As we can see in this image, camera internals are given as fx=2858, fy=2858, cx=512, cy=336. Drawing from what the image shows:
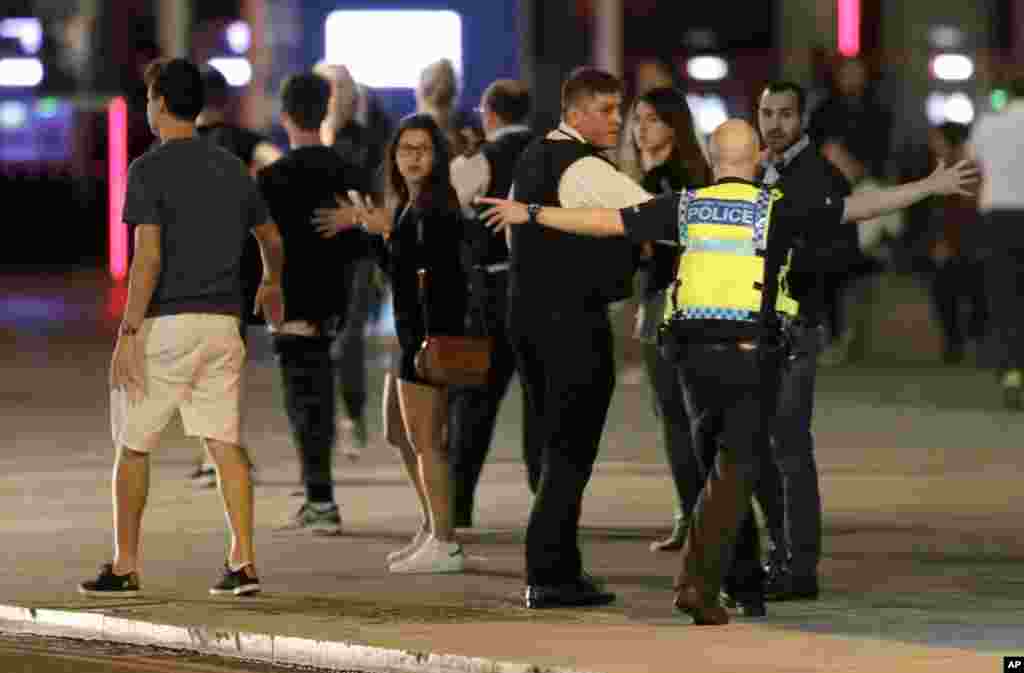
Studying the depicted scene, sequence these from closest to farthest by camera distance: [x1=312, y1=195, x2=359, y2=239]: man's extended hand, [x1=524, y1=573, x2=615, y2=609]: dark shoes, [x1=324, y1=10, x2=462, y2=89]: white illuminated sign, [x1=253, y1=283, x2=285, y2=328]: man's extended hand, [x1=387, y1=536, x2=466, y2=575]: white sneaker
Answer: [x1=524, y1=573, x2=615, y2=609]: dark shoes, [x1=253, y1=283, x2=285, y2=328]: man's extended hand, [x1=387, y1=536, x2=466, y2=575]: white sneaker, [x1=312, y1=195, x2=359, y2=239]: man's extended hand, [x1=324, y1=10, x2=462, y2=89]: white illuminated sign

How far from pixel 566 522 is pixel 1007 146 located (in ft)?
26.9

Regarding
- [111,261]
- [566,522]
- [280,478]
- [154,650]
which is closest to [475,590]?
[566,522]

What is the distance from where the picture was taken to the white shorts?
10664mm

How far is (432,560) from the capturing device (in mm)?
11539

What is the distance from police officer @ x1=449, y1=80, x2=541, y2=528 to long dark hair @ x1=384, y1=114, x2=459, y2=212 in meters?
0.53

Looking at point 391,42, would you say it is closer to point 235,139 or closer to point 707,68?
point 707,68

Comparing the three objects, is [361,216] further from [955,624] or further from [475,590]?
[955,624]

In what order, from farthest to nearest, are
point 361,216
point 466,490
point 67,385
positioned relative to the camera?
point 67,385, point 466,490, point 361,216

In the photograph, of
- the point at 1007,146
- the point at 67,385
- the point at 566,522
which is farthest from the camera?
the point at 67,385

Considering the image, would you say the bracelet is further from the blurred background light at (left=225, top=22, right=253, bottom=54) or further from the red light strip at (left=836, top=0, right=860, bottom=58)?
the blurred background light at (left=225, top=22, right=253, bottom=54)

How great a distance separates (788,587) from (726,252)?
1561 millimetres

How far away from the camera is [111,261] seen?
102ft

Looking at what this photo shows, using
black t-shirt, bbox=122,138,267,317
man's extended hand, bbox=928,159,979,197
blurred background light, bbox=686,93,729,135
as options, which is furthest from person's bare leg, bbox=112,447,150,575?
blurred background light, bbox=686,93,729,135

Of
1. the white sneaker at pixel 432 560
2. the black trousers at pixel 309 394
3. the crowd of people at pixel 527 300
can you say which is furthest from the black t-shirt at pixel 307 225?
→ the white sneaker at pixel 432 560
